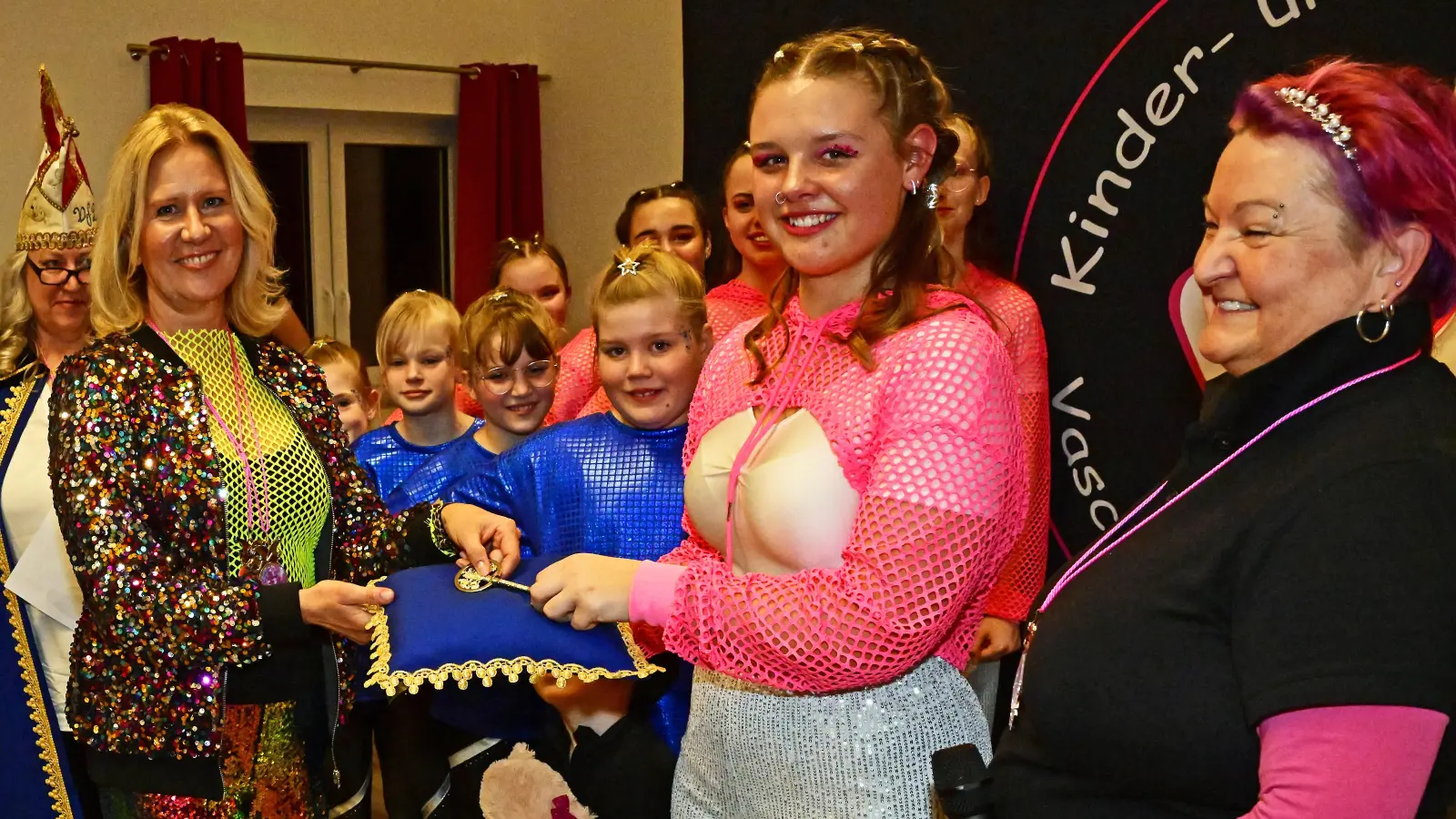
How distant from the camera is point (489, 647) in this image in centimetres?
175

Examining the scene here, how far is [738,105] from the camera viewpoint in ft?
12.2

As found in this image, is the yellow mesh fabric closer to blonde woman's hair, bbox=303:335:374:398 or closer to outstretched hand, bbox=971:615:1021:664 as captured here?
outstretched hand, bbox=971:615:1021:664

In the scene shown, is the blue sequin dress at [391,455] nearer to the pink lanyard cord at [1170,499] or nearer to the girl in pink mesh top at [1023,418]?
the girl in pink mesh top at [1023,418]

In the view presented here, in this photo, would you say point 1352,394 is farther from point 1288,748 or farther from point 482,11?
point 482,11

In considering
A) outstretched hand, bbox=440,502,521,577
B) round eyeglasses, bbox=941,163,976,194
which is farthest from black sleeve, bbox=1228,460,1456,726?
round eyeglasses, bbox=941,163,976,194

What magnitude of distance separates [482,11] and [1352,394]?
20.1 ft

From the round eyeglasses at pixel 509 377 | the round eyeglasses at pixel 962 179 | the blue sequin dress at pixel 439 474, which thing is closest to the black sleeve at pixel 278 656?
the blue sequin dress at pixel 439 474

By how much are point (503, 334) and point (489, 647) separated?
1397mm

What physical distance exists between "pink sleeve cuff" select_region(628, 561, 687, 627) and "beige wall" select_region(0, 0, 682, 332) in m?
4.55

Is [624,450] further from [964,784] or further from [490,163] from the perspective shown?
[490,163]

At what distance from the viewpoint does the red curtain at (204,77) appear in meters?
5.36

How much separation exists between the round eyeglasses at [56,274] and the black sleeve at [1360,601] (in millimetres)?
2560

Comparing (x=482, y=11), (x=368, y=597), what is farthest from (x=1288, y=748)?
(x=482, y=11)

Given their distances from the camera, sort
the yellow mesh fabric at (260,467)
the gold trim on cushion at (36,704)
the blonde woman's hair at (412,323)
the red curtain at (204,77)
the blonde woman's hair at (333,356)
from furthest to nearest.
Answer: the red curtain at (204,77) → the blonde woman's hair at (333,356) → the blonde woman's hair at (412,323) → the gold trim on cushion at (36,704) → the yellow mesh fabric at (260,467)
